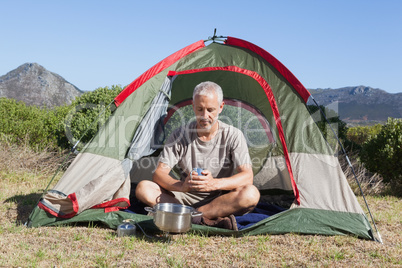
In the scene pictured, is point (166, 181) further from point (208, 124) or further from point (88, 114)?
point (88, 114)

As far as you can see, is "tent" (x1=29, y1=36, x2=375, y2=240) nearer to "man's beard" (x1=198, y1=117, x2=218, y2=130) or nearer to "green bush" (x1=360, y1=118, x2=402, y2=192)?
"man's beard" (x1=198, y1=117, x2=218, y2=130)

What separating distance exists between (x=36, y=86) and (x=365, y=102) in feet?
148

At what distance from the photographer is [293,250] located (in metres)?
2.54

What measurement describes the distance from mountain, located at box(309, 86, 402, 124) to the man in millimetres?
39349

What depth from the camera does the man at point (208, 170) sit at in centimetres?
286

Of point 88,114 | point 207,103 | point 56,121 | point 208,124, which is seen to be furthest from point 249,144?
point 56,121

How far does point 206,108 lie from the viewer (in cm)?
290

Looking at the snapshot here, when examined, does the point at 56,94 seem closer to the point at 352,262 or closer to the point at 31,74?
the point at 31,74

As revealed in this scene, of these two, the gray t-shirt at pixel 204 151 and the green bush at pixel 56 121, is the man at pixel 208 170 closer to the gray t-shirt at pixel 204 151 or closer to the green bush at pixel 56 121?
the gray t-shirt at pixel 204 151

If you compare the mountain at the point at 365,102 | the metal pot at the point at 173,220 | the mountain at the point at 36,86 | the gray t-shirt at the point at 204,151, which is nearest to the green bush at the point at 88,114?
the gray t-shirt at the point at 204,151

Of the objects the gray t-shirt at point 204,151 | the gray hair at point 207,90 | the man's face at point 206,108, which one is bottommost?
the gray t-shirt at point 204,151

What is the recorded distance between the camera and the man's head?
2885mm

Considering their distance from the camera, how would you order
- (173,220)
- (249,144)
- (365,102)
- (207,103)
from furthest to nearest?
(365,102), (249,144), (207,103), (173,220)

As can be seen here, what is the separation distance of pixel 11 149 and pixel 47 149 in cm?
84
